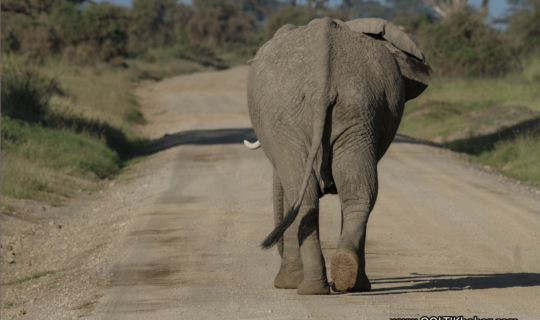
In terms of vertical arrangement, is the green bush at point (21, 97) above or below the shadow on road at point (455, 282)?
below

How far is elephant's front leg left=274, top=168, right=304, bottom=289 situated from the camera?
581 centimetres

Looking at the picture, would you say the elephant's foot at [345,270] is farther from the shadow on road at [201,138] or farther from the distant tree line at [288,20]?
the distant tree line at [288,20]

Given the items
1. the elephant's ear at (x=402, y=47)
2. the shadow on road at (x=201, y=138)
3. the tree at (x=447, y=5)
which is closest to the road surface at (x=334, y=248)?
the elephant's ear at (x=402, y=47)

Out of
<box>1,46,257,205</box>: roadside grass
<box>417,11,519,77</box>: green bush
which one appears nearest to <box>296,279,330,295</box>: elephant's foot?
<box>1,46,257,205</box>: roadside grass

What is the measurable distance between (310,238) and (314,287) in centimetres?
39

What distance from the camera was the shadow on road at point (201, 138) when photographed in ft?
66.0

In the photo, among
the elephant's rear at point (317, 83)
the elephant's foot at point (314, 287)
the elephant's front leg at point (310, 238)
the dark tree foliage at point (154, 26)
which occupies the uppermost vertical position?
the elephant's rear at point (317, 83)

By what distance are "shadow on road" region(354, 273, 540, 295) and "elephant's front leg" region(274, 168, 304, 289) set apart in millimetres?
577

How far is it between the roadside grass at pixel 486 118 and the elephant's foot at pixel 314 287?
9.89 m

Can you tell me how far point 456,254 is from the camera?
8.22 meters

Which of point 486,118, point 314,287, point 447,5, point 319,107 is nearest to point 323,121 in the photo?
point 319,107

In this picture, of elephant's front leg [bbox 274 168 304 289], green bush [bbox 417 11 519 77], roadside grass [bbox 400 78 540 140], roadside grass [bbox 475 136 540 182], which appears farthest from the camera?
green bush [bbox 417 11 519 77]

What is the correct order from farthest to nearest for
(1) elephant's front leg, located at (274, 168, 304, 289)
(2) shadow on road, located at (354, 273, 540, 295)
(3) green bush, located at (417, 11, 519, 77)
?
(3) green bush, located at (417, 11, 519, 77)
(2) shadow on road, located at (354, 273, 540, 295)
(1) elephant's front leg, located at (274, 168, 304, 289)

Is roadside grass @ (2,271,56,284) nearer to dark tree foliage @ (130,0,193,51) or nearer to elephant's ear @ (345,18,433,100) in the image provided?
elephant's ear @ (345,18,433,100)
